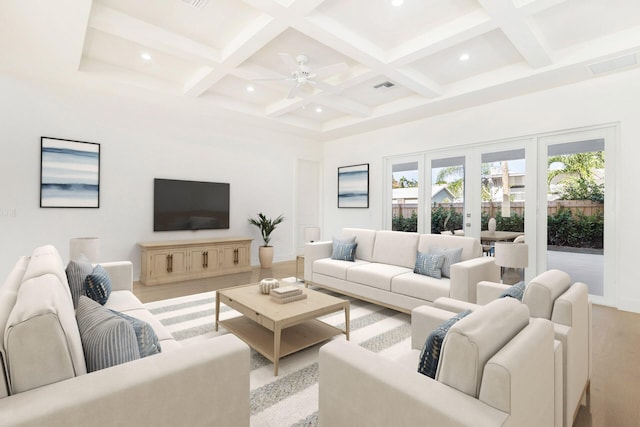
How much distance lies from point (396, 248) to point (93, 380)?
3615 millimetres

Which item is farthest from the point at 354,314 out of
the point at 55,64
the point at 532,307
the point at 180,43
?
the point at 55,64

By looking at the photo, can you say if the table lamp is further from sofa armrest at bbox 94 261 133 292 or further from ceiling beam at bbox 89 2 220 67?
ceiling beam at bbox 89 2 220 67

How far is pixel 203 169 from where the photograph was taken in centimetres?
585

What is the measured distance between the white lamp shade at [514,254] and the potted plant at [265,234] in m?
4.39

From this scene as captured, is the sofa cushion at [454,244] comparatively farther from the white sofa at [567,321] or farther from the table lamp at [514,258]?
the white sofa at [567,321]

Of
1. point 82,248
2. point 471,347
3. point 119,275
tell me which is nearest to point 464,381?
point 471,347

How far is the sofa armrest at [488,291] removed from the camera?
7.79 feet

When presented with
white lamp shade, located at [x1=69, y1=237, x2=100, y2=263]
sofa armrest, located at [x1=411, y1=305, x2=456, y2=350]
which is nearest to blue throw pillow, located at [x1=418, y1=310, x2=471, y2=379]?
sofa armrest, located at [x1=411, y1=305, x2=456, y2=350]

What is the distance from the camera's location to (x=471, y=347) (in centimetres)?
105

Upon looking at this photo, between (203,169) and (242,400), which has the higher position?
(203,169)

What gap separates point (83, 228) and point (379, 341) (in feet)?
14.8

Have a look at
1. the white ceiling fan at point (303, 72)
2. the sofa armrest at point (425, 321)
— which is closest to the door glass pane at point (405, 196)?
the white ceiling fan at point (303, 72)

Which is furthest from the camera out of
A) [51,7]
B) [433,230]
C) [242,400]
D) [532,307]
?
[433,230]

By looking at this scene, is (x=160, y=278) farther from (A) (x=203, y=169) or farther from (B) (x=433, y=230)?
(B) (x=433, y=230)
